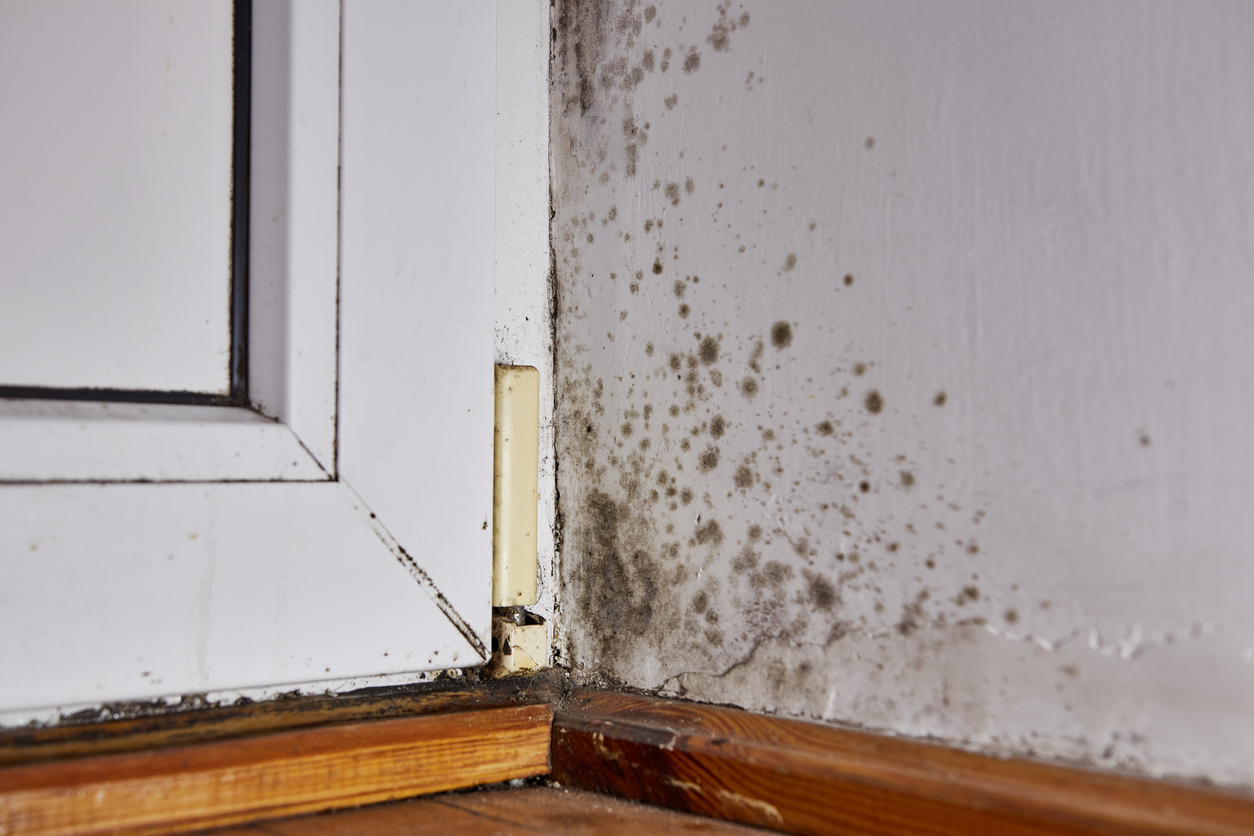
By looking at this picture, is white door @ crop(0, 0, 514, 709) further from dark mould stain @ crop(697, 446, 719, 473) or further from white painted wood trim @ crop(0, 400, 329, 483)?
dark mould stain @ crop(697, 446, 719, 473)

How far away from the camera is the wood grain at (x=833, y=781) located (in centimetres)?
38

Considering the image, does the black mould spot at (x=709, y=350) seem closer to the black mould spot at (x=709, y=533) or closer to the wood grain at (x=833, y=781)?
the black mould spot at (x=709, y=533)

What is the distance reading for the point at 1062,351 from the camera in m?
0.44

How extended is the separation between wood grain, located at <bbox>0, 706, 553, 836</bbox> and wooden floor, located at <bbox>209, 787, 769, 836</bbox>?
0.5 inches

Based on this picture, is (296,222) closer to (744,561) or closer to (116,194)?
(116,194)

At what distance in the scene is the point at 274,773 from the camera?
0.50 meters

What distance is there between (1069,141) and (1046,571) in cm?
24

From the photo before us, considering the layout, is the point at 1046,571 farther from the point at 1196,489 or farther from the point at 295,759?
the point at 295,759

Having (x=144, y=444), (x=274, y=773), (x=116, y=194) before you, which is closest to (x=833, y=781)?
(x=274, y=773)

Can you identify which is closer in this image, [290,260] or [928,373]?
[928,373]

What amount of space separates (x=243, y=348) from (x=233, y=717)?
27cm

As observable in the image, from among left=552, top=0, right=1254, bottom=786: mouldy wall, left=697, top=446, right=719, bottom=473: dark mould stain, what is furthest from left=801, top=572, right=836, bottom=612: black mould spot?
left=697, top=446, right=719, bottom=473: dark mould stain

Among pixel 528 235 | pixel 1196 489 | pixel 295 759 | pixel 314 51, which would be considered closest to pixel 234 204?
pixel 314 51

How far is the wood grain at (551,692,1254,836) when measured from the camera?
1.26ft
